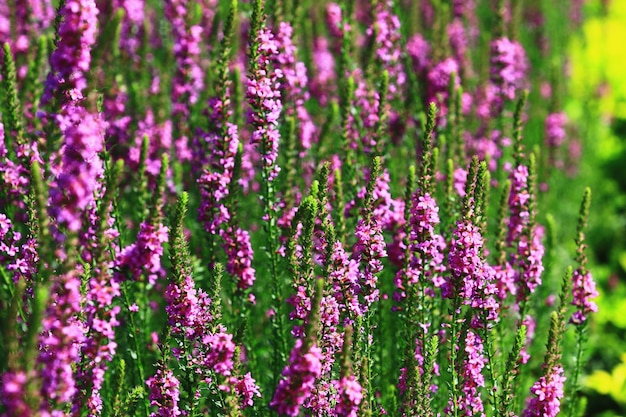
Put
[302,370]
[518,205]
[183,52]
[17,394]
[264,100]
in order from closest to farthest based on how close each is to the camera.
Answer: [17,394] < [302,370] < [264,100] < [518,205] < [183,52]

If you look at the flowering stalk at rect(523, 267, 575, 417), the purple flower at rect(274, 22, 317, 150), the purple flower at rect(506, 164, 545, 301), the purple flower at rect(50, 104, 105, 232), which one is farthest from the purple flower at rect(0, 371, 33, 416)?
the purple flower at rect(506, 164, 545, 301)

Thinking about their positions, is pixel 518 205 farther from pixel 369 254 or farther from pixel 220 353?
pixel 220 353

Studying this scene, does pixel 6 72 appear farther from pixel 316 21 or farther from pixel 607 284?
pixel 607 284

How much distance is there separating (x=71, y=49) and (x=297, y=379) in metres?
1.35

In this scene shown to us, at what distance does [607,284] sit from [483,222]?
4722mm

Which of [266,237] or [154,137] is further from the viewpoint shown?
[154,137]

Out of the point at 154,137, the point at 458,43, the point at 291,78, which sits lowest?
the point at 291,78

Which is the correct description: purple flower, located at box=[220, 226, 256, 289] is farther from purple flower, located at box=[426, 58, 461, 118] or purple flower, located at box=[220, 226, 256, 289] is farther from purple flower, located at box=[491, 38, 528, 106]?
purple flower, located at box=[491, 38, 528, 106]

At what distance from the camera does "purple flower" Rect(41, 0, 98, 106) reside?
2.51 meters

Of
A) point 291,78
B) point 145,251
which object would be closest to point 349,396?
point 145,251

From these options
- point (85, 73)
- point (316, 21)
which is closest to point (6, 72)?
point (85, 73)

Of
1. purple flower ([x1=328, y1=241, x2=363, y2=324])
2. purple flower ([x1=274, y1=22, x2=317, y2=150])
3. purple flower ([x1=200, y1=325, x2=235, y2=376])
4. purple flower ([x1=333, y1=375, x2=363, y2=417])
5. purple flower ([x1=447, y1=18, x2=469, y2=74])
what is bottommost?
purple flower ([x1=333, y1=375, x2=363, y2=417])

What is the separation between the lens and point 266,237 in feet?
14.2

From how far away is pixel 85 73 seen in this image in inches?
102
